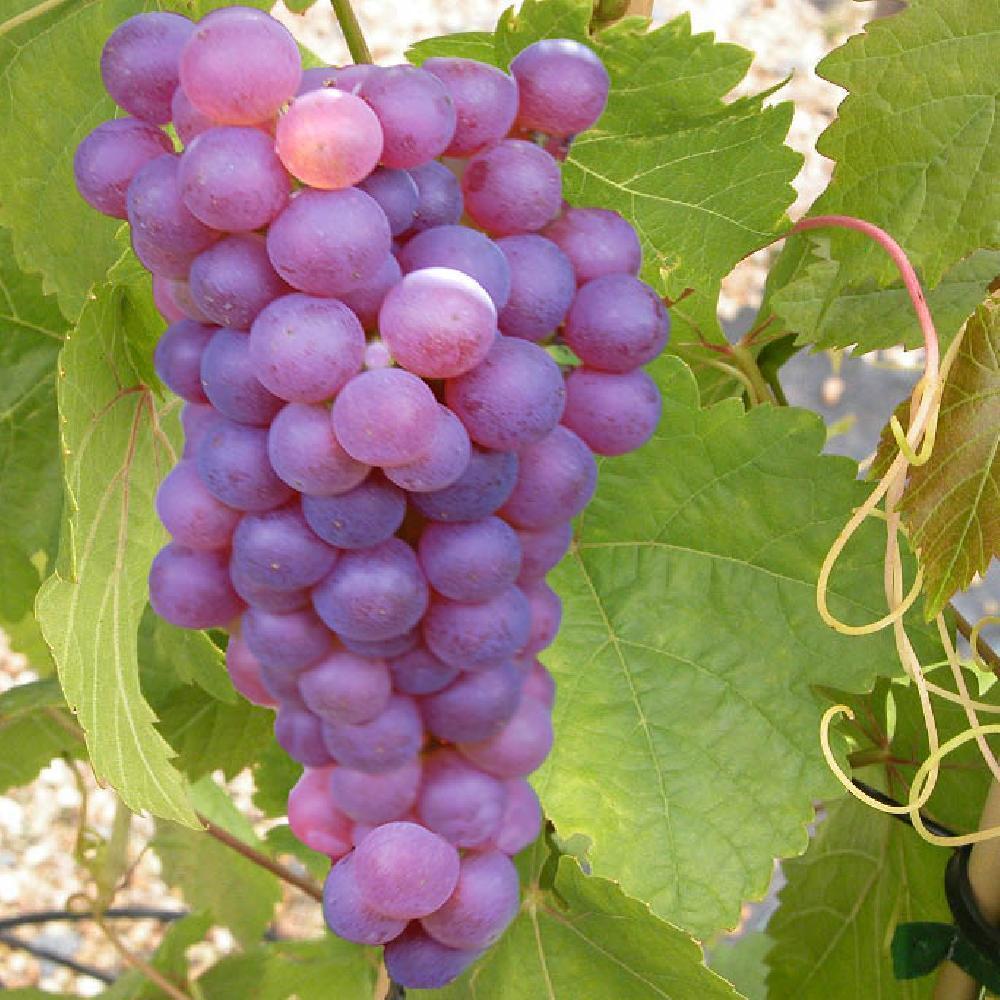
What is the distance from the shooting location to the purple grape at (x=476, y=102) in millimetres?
468

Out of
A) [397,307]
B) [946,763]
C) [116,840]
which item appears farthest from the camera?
[116,840]

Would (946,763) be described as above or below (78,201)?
below

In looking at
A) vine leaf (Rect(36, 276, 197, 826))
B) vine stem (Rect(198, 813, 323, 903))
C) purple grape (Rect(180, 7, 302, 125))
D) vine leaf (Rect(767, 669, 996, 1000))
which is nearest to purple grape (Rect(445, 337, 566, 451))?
purple grape (Rect(180, 7, 302, 125))

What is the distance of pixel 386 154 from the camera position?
44 cm

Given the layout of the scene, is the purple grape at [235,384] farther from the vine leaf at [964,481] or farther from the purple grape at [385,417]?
the vine leaf at [964,481]

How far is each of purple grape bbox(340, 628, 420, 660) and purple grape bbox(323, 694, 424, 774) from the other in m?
0.02

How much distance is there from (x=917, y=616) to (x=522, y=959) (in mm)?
263

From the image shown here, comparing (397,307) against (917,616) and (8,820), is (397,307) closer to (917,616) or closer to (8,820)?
(917,616)

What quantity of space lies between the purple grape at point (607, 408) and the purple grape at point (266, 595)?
0.11m

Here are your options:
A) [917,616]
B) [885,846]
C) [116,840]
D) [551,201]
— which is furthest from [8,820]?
[551,201]

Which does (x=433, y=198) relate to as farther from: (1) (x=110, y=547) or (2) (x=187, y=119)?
(1) (x=110, y=547)

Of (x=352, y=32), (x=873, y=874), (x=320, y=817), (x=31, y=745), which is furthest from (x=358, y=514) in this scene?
(x=31, y=745)

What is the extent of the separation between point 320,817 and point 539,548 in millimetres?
124

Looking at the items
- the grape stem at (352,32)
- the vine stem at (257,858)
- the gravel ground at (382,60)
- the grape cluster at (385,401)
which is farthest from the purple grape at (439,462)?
the gravel ground at (382,60)
